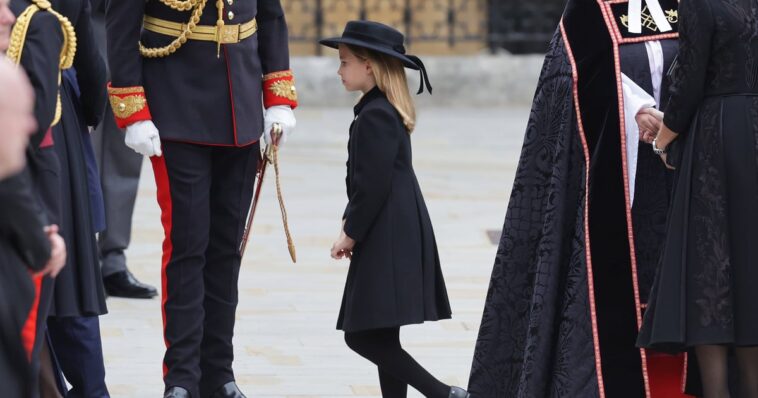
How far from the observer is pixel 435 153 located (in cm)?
1214

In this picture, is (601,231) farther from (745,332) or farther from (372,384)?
(372,384)

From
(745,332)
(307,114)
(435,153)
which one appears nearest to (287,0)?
(307,114)

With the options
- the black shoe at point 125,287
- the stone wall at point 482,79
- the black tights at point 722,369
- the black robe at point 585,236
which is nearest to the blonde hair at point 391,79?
the black robe at point 585,236

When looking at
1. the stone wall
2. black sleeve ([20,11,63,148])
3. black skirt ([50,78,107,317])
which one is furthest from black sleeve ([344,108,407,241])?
the stone wall

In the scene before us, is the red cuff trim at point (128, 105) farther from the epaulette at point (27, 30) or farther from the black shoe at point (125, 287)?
the black shoe at point (125, 287)

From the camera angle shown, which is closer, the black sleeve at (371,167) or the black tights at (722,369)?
the black tights at (722,369)

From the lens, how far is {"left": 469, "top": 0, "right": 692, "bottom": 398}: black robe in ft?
16.6

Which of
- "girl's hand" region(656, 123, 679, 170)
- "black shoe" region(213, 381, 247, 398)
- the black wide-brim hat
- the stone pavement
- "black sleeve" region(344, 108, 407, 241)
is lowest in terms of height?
the stone pavement

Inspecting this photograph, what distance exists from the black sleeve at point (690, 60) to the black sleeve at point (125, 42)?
Result: 165cm

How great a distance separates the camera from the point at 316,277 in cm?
803

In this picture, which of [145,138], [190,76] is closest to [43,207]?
[145,138]

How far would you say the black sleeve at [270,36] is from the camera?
5660mm

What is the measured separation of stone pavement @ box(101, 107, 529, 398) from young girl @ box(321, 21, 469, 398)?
587mm

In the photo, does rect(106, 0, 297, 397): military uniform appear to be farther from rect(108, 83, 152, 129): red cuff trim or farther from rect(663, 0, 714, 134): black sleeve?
rect(663, 0, 714, 134): black sleeve
